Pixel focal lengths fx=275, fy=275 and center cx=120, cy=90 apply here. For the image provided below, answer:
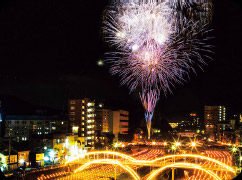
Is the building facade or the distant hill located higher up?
the distant hill

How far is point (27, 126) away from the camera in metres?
21.1

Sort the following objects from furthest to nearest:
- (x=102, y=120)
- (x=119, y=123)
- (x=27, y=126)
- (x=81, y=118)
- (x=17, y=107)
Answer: (x=17, y=107)
(x=119, y=123)
(x=102, y=120)
(x=81, y=118)
(x=27, y=126)

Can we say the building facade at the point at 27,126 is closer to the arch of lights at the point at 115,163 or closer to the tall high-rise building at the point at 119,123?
the tall high-rise building at the point at 119,123

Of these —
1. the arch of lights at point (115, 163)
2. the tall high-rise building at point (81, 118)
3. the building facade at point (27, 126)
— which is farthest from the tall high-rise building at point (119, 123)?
the arch of lights at point (115, 163)

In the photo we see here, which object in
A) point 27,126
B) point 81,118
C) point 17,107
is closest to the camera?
point 27,126

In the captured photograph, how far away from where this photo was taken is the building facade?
20609mm

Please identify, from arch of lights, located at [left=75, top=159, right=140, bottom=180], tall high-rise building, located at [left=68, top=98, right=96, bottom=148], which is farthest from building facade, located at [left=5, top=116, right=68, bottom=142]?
arch of lights, located at [left=75, top=159, right=140, bottom=180]

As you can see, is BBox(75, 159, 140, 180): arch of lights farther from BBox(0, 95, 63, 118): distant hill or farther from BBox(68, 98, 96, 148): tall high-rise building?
BBox(0, 95, 63, 118): distant hill

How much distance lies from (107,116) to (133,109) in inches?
440

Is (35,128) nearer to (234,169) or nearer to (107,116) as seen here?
(107,116)

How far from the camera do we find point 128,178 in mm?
13531

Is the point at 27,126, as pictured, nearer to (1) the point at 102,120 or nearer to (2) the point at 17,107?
(1) the point at 102,120

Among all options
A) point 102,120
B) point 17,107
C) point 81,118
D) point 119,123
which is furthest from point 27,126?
point 17,107

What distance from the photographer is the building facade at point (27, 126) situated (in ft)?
67.6
